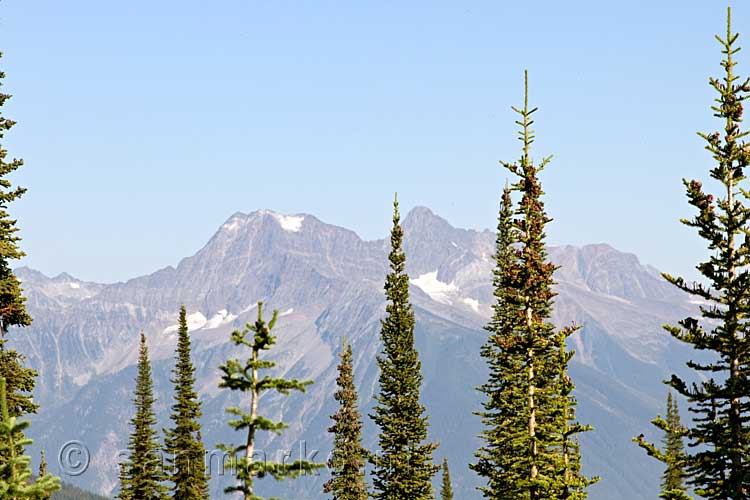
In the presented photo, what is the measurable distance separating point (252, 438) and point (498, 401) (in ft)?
106

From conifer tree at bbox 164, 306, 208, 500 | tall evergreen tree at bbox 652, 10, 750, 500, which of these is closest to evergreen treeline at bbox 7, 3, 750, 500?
tall evergreen tree at bbox 652, 10, 750, 500

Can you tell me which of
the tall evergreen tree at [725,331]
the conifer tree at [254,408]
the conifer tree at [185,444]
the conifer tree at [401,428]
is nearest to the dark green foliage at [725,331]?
the tall evergreen tree at [725,331]

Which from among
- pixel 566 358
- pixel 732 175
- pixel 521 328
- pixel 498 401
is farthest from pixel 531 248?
pixel 498 401

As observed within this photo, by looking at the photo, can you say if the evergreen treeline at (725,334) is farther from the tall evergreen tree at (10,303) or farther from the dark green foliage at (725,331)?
the tall evergreen tree at (10,303)

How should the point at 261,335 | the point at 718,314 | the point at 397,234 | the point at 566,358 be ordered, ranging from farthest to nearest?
1. the point at 397,234
2. the point at 566,358
3. the point at 718,314
4. the point at 261,335

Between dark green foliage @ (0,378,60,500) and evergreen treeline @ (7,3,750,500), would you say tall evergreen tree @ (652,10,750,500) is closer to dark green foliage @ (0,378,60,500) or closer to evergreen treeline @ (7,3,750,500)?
evergreen treeline @ (7,3,750,500)

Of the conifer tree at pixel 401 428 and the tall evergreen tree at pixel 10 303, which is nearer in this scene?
the tall evergreen tree at pixel 10 303

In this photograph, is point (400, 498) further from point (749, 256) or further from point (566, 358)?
point (749, 256)

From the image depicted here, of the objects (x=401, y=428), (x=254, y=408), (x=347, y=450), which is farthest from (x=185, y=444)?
(x=254, y=408)

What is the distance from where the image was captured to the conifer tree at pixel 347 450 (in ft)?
243

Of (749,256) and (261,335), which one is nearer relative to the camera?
(261,335)

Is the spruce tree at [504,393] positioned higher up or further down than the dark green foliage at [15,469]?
higher up

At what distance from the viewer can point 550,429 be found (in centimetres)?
3822

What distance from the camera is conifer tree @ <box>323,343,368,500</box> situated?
243 ft
